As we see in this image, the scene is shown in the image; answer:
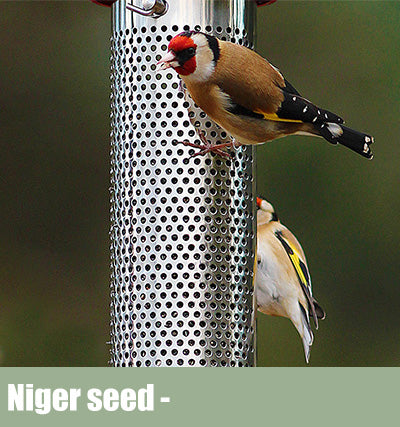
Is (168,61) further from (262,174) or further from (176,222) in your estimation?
(262,174)

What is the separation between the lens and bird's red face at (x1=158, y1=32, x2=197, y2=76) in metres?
1.96

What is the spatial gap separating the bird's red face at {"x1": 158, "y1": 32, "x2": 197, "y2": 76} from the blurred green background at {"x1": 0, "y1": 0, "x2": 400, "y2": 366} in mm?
3208

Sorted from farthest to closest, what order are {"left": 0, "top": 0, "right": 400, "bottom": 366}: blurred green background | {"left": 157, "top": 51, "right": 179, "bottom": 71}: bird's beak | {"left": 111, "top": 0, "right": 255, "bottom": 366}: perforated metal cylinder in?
{"left": 0, "top": 0, "right": 400, "bottom": 366}: blurred green background < {"left": 111, "top": 0, "right": 255, "bottom": 366}: perforated metal cylinder < {"left": 157, "top": 51, "right": 179, "bottom": 71}: bird's beak

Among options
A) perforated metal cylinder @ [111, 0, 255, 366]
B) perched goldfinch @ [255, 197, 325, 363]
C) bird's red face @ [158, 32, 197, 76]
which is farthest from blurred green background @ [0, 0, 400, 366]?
bird's red face @ [158, 32, 197, 76]

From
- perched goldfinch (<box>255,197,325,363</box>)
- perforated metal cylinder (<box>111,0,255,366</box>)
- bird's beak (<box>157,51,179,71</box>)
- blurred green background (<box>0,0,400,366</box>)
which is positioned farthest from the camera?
blurred green background (<box>0,0,400,366</box>)

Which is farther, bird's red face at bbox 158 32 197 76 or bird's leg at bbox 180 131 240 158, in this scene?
bird's leg at bbox 180 131 240 158

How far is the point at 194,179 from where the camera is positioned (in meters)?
2.10

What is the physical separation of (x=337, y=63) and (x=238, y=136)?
3842mm

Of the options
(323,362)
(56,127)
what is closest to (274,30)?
(56,127)

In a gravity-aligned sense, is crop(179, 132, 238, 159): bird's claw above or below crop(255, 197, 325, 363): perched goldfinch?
above

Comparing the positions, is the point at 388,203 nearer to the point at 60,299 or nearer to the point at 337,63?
the point at 337,63

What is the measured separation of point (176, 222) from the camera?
2.10 metres

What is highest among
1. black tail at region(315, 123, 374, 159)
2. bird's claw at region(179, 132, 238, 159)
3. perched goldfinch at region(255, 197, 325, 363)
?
black tail at region(315, 123, 374, 159)

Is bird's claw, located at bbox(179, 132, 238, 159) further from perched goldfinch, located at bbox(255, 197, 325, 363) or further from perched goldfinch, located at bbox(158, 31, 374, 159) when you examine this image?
perched goldfinch, located at bbox(255, 197, 325, 363)
